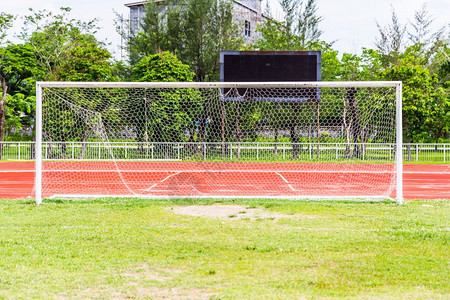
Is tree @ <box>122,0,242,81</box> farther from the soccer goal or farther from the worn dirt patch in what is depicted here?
the worn dirt patch

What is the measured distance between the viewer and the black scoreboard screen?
21328mm

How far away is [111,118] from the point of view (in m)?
18.3

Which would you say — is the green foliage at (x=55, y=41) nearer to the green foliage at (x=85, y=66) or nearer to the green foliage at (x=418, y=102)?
the green foliage at (x=85, y=66)

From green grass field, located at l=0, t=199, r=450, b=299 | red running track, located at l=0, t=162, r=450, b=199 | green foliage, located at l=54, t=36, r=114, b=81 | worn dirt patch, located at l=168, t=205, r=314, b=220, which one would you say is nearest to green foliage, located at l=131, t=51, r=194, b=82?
green foliage, located at l=54, t=36, r=114, b=81

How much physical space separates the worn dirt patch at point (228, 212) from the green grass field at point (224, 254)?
163 millimetres

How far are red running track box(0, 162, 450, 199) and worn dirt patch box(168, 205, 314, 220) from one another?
257cm

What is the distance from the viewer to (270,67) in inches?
843

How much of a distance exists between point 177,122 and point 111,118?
3.70m

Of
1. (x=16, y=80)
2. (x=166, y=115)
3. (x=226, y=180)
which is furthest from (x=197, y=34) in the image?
(x=226, y=180)

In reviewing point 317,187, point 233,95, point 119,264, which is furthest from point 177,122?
point 119,264

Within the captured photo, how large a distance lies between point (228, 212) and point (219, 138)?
1243cm

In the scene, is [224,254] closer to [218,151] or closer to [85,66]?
[218,151]

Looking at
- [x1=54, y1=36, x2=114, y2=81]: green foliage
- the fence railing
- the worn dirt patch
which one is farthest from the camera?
[x1=54, y1=36, x2=114, y2=81]: green foliage

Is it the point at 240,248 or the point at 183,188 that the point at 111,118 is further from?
the point at 240,248
